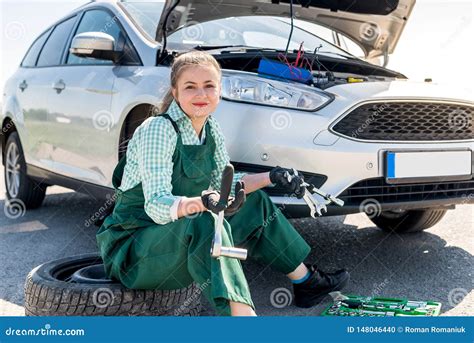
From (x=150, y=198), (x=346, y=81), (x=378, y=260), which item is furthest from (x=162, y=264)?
(x=378, y=260)

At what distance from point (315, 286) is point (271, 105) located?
3.00 feet

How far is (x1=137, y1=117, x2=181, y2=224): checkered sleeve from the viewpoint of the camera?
8.14ft

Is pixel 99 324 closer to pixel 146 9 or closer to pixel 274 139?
pixel 274 139

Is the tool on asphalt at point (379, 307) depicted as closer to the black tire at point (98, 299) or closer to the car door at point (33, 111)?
the black tire at point (98, 299)

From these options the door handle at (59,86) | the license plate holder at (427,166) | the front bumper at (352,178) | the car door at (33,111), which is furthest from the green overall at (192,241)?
the car door at (33,111)

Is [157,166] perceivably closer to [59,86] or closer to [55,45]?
[59,86]

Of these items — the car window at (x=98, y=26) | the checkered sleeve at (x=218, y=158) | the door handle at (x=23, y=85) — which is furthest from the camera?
the door handle at (x=23, y=85)

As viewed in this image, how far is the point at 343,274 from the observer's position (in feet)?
10.7

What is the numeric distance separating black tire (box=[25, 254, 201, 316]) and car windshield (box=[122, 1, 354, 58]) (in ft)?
5.88

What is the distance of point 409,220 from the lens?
15.9 feet

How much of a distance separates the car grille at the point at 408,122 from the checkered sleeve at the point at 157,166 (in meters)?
1.10

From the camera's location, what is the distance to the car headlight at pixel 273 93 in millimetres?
3455

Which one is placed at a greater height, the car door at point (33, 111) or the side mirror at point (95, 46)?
the side mirror at point (95, 46)

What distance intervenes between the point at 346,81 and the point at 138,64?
4.13ft
